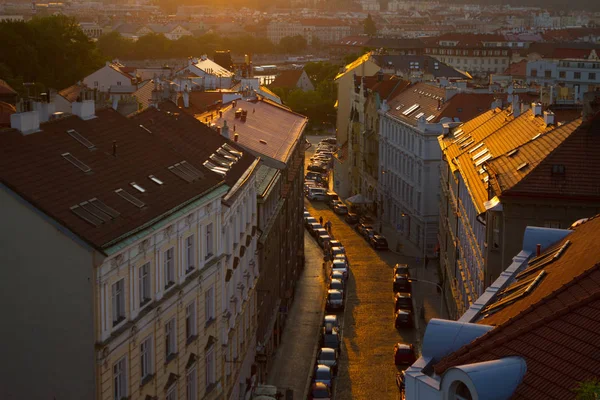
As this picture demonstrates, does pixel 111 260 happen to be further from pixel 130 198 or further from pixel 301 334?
pixel 301 334

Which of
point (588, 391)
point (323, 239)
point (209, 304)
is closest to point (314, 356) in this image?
point (209, 304)

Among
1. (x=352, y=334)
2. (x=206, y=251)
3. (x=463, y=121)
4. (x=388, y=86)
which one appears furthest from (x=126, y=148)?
(x=388, y=86)

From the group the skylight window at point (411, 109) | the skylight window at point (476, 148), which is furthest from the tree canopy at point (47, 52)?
the skylight window at point (476, 148)

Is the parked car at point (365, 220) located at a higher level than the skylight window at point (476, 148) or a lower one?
lower

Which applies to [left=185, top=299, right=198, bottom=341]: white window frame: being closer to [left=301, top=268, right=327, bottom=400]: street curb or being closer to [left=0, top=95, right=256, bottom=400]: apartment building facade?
[left=0, top=95, right=256, bottom=400]: apartment building facade

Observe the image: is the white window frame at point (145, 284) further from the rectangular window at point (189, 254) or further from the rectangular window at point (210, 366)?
the rectangular window at point (210, 366)
